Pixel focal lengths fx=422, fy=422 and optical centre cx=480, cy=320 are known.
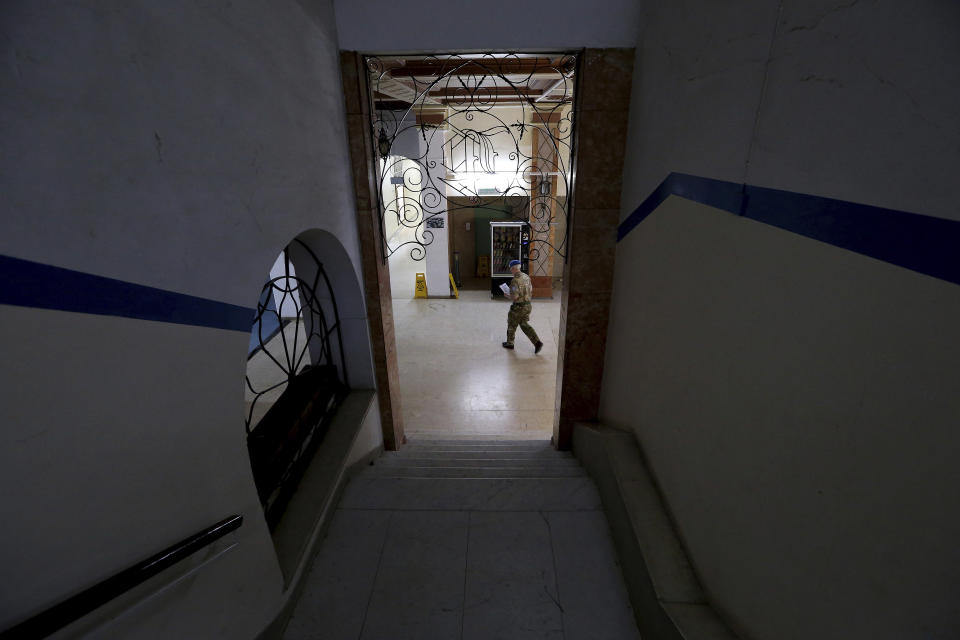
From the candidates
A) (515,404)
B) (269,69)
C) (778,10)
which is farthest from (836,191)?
(515,404)

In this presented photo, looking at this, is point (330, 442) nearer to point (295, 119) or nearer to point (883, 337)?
point (295, 119)

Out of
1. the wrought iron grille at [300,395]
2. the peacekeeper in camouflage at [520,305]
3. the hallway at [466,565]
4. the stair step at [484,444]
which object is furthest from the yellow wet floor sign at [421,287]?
the hallway at [466,565]

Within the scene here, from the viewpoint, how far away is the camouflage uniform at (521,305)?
7172mm

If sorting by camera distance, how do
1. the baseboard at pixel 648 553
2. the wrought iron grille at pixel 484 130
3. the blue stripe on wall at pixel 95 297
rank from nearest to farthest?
1. the blue stripe on wall at pixel 95 297
2. the baseboard at pixel 648 553
3. the wrought iron grille at pixel 484 130

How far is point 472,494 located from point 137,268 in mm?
2597

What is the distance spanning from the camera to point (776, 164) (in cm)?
143

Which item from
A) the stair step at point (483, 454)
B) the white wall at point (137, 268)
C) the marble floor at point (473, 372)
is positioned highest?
the white wall at point (137, 268)

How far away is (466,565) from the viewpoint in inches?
103

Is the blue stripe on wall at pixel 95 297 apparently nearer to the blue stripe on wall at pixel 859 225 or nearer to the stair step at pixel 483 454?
the blue stripe on wall at pixel 859 225

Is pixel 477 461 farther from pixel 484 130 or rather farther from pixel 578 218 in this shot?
pixel 484 130

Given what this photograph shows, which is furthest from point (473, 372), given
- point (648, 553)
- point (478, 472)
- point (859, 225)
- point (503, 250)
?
point (859, 225)

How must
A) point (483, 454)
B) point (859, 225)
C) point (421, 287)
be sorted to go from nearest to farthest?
point (859, 225)
point (483, 454)
point (421, 287)

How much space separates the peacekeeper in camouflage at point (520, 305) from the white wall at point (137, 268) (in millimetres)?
5197

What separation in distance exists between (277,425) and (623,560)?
94.5 inches
